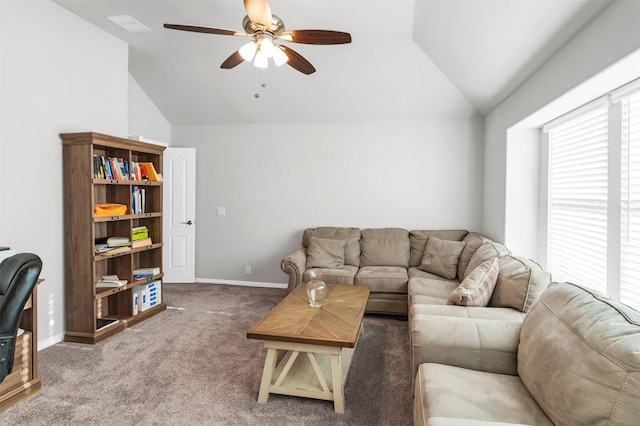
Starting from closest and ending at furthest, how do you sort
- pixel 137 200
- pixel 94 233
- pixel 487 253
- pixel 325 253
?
pixel 487 253 → pixel 94 233 → pixel 137 200 → pixel 325 253

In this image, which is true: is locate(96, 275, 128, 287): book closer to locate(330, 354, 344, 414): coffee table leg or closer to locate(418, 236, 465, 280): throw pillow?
locate(330, 354, 344, 414): coffee table leg

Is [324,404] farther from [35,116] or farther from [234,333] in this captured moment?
[35,116]

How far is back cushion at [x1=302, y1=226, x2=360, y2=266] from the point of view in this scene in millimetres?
4742

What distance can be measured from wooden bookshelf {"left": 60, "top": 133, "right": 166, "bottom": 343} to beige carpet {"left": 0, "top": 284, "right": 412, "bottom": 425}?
181mm

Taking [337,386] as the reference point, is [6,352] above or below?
above

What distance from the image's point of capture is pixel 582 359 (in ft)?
4.48

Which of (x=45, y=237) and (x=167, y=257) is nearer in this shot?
(x=45, y=237)

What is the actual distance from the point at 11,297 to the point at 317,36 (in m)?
2.22

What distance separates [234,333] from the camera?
11.6 ft

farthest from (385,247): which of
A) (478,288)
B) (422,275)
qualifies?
(478,288)

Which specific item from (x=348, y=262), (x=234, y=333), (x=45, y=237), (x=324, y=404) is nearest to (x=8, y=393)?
(x=45, y=237)

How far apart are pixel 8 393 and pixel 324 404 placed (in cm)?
192

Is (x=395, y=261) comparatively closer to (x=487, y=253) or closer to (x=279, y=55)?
(x=487, y=253)

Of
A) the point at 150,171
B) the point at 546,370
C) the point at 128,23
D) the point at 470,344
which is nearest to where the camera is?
the point at 546,370
